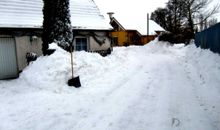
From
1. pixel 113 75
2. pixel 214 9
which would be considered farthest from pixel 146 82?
pixel 214 9

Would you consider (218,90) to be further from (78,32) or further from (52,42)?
(78,32)

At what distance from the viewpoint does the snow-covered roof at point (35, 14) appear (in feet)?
43.8

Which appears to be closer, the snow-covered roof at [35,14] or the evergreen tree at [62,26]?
the evergreen tree at [62,26]

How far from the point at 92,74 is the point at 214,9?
4129 cm

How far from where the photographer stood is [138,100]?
7297mm

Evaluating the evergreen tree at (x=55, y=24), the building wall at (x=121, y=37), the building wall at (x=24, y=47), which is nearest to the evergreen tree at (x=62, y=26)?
the evergreen tree at (x=55, y=24)

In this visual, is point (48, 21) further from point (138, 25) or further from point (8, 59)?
point (138, 25)

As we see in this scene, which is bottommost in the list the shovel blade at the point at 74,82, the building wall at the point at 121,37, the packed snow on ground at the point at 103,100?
the packed snow on ground at the point at 103,100

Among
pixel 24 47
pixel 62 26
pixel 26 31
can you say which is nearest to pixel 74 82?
pixel 62 26

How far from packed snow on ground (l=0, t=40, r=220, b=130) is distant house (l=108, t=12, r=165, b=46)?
24.7m

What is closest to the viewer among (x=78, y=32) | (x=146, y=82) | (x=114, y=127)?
(x=114, y=127)

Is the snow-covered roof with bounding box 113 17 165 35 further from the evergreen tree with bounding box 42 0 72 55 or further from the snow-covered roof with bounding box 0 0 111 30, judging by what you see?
the evergreen tree with bounding box 42 0 72 55

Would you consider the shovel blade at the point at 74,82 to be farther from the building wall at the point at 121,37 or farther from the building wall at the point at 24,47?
the building wall at the point at 121,37

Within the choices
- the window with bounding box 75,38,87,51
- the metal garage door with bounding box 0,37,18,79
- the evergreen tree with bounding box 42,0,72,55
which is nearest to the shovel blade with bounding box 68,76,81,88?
the evergreen tree with bounding box 42,0,72,55
